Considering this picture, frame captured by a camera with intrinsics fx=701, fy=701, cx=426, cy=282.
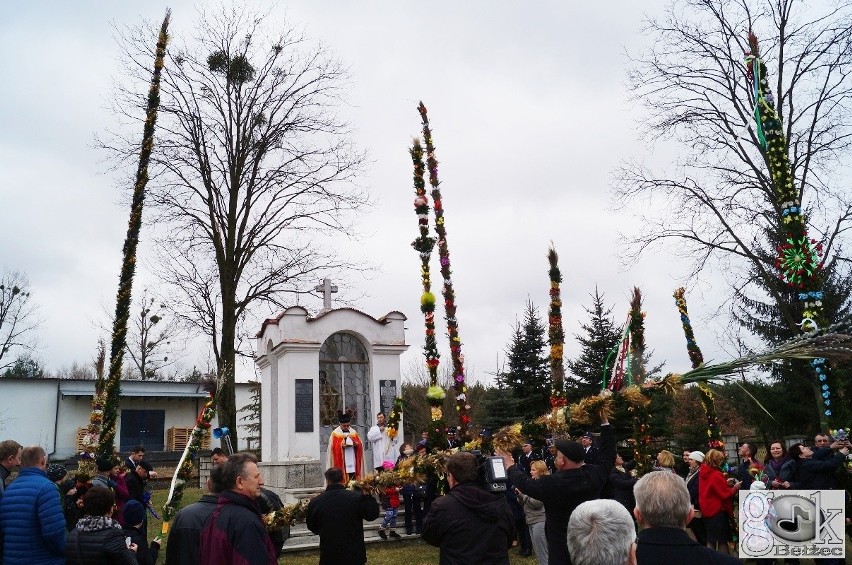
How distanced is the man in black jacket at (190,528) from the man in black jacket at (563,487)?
7.29 feet

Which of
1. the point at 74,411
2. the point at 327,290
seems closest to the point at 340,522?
the point at 327,290

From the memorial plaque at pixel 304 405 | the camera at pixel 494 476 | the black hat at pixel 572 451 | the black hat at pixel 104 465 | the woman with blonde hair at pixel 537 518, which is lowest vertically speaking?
the woman with blonde hair at pixel 537 518

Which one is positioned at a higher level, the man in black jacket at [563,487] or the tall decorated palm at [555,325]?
the tall decorated palm at [555,325]

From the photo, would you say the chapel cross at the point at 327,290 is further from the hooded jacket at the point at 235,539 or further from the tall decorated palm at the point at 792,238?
the hooded jacket at the point at 235,539

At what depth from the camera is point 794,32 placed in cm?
1920

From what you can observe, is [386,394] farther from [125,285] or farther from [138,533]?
[138,533]

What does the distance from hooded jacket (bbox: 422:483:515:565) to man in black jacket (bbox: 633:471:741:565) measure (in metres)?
1.85

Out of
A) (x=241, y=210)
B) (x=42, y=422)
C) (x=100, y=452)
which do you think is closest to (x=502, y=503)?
(x=100, y=452)

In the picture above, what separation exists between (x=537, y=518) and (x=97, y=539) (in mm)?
5983

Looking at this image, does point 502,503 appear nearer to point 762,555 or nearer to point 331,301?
point 762,555

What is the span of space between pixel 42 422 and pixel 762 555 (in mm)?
38156

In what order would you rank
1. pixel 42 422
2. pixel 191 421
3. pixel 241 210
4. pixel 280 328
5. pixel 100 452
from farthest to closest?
pixel 191 421
pixel 42 422
pixel 241 210
pixel 280 328
pixel 100 452
